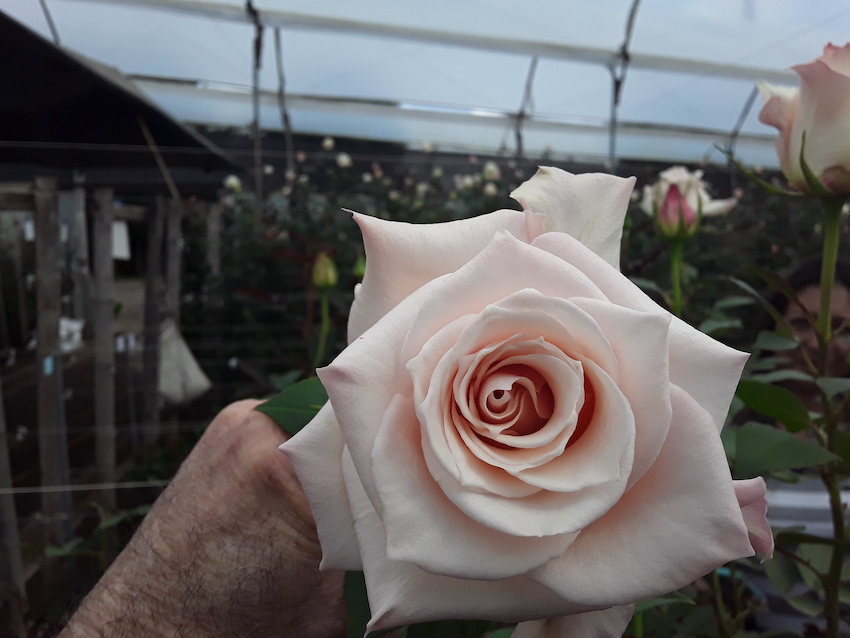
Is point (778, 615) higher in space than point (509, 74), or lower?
lower

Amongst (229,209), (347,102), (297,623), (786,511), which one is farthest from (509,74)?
(297,623)

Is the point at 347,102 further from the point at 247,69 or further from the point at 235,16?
the point at 235,16

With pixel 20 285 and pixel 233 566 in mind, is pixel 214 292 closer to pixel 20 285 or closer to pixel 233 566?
pixel 20 285

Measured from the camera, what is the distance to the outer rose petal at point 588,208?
21cm

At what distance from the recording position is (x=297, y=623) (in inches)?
11.5

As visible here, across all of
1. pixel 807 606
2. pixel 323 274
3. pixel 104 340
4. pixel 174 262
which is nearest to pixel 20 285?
pixel 104 340

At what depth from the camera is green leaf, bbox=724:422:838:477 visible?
0.27 metres

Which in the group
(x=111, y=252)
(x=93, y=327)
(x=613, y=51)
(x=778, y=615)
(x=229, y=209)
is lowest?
(x=778, y=615)

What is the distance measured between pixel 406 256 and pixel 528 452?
0.08 m

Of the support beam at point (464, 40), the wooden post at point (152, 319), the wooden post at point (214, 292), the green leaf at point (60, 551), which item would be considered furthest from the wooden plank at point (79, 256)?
the support beam at point (464, 40)

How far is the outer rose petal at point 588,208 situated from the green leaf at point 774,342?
0.80 ft

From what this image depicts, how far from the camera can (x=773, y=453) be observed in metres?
0.28

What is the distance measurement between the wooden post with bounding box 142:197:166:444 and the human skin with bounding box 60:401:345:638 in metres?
1.15

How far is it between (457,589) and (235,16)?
2854mm
